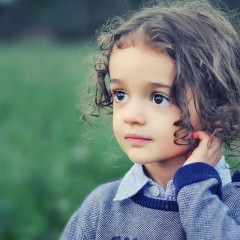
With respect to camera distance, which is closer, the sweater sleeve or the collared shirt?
the sweater sleeve

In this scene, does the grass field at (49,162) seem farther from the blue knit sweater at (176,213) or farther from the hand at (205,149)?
the hand at (205,149)

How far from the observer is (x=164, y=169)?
3383mm

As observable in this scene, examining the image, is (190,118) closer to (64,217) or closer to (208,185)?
(208,185)

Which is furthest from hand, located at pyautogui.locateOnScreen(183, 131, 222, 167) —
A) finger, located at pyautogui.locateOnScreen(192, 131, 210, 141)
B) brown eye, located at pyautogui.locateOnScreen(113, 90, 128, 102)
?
brown eye, located at pyautogui.locateOnScreen(113, 90, 128, 102)

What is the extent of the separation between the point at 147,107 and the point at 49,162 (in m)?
4.11

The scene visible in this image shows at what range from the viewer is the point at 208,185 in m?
3.21

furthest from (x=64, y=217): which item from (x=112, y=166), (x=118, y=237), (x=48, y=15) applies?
(x=48, y=15)

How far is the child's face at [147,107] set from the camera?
10.5ft

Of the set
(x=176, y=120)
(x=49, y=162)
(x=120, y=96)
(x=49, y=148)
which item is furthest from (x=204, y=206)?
(x=49, y=148)

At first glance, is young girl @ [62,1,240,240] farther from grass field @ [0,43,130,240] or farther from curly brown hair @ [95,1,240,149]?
grass field @ [0,43,130,240]

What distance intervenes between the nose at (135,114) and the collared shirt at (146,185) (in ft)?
0.80

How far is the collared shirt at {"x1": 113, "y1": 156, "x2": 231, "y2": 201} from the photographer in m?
3.35

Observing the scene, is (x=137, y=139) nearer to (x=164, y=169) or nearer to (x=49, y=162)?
(x=164, y=169)

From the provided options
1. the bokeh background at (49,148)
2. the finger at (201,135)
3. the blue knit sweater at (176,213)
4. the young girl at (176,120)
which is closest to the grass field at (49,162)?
the bokeh background at (49,148)
